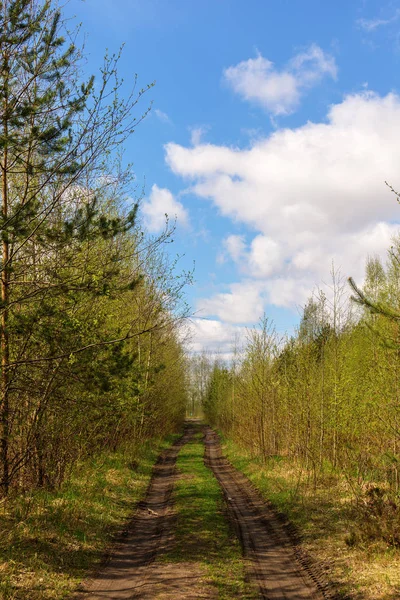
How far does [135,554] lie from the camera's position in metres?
7.14

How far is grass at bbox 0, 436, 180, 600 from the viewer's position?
559 cm

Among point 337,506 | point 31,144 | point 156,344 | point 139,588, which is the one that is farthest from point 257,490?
point 31,144

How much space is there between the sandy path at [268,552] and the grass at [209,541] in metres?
0.22

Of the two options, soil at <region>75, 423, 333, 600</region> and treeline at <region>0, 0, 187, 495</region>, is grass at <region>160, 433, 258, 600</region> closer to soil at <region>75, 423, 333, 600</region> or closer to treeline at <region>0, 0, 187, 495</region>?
soil at <region>75, 423, 333, 600</region>

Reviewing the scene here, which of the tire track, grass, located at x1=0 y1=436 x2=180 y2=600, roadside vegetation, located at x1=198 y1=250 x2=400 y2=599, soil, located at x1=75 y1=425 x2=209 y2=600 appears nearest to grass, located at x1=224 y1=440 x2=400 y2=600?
roadside vegetation, located at x1=198 y1=250 x2=400 y2=599

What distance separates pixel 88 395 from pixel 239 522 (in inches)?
160

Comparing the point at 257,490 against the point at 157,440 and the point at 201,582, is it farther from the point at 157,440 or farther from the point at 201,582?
the point at 157,440

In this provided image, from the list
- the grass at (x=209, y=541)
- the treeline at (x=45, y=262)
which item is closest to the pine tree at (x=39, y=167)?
the treeline at (x=45, y=262)

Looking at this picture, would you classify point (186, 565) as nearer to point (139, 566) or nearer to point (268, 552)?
point (139, 566)

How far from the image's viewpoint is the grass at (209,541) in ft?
19.4

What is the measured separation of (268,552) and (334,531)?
1421mm

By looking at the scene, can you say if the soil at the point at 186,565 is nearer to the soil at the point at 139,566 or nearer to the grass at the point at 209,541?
the soil at the point at 139,566

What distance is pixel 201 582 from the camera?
5.84 meters

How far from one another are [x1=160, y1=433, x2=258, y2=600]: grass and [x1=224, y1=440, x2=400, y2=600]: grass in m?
1.28
